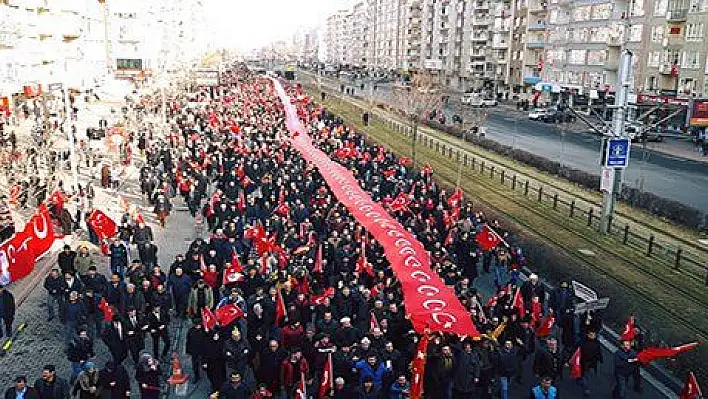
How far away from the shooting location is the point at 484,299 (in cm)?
1645

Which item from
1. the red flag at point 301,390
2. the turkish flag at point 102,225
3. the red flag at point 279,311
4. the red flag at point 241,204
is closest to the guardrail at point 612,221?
the red flag at point 279,311

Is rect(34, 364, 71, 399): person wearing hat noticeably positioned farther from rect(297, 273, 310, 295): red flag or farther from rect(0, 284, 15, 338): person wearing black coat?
rect(297, 273, 310, 295): red flag

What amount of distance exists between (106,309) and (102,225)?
6.39 metres

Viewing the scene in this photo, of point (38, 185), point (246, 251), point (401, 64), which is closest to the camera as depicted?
point (246, 251)

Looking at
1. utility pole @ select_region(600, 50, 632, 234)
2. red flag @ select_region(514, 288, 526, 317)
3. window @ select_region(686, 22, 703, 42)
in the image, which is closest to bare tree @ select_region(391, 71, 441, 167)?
window @ select_region(686, 22, 703, 42)

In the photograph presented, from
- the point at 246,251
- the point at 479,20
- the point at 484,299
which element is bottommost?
the point at 484,299

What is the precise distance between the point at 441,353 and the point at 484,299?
240 inches

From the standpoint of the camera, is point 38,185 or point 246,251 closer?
point 246,251

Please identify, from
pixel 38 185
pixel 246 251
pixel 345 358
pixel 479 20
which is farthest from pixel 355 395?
pixel 479 20

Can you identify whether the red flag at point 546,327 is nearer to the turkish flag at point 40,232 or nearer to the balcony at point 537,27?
the turkish flag at point 40,232

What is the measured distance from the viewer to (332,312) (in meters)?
12.3

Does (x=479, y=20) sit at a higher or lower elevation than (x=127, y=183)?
higher

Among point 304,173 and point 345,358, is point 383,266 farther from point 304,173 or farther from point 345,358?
point 304,173

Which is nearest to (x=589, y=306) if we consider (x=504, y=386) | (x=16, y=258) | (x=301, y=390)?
(x=504, y=386)
